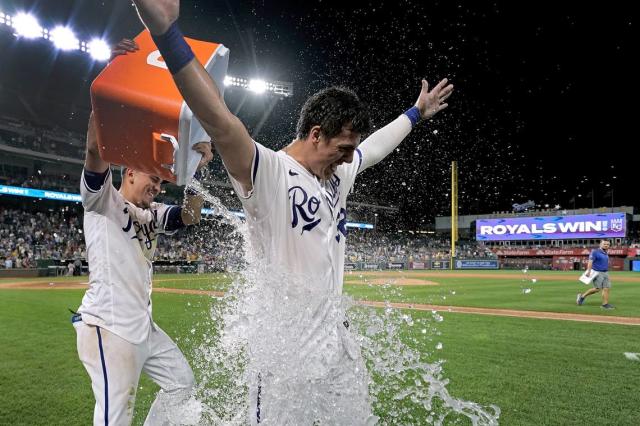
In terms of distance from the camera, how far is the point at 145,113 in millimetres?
1701

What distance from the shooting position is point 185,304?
482 inches

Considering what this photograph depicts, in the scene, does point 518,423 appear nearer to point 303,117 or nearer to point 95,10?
point 303,117

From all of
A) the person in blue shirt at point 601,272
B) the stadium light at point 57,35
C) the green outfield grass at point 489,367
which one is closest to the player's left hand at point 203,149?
the green outfield grass at point 489,367

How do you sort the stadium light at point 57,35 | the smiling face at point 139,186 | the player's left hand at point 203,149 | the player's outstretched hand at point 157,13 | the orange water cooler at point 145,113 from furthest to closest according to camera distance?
the stadium light at point 57,35
the smiling face at point 139,186
the player's left hand at point 203,149
the orange water cooler at point 145,113
the player's outstretched hand at point 157,13

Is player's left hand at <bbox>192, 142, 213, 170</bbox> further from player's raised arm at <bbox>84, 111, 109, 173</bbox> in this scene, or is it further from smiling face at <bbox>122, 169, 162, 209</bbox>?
smiling face at <bbox>122, 169, 162, 209</bbox>

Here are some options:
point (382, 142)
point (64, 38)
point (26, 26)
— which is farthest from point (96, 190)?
point (64, 38)

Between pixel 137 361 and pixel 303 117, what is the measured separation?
1.68 metres

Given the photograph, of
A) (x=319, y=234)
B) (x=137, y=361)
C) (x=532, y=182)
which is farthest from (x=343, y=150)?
(x=532, y=182)

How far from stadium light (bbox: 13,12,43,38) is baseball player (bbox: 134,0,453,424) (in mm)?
26986

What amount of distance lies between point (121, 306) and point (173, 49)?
1.69m

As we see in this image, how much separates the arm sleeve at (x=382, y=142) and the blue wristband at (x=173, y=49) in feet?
5.23

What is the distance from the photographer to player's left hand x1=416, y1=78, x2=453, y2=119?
339 centimetres

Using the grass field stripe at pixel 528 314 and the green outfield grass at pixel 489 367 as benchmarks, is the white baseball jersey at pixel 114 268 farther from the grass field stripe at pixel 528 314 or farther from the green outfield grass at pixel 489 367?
the grass field stripe at pixel 528 314

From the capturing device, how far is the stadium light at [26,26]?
22547 mm
